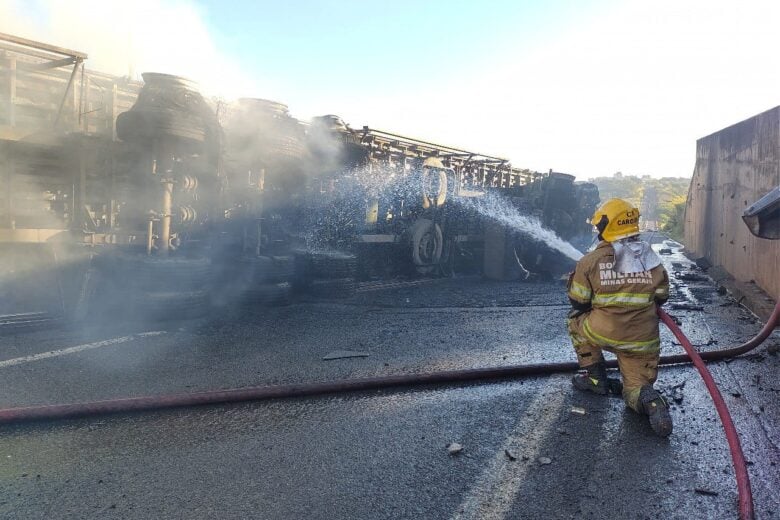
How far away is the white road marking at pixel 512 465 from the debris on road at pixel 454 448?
0.20 meters

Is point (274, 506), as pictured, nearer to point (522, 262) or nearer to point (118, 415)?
point (118, 415)

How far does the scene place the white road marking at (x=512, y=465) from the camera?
2.29 metres

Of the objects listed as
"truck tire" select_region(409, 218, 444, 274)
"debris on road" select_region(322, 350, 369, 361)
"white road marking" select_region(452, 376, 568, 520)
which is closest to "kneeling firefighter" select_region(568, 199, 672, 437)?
"white road marking" select_region(452, 376, 568, 520)

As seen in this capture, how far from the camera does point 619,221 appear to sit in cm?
347

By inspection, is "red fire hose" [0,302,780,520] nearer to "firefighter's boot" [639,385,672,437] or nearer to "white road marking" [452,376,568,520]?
"firefighter's boot" [639,385,672,437]

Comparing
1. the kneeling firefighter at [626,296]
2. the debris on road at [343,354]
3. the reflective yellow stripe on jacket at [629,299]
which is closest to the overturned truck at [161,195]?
the debris on road at [343,354]

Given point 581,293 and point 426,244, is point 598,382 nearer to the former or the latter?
point 581,293

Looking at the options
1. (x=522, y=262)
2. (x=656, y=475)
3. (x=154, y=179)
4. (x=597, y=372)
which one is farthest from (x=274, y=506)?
(x=522, y=262)

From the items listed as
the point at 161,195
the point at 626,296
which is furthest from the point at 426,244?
the point at 626,296

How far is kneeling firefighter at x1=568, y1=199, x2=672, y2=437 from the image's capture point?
10.9 ft

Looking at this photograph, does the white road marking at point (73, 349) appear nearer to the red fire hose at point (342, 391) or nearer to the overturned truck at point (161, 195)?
the overturned truck at point (161, 195)

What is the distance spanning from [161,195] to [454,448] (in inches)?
207

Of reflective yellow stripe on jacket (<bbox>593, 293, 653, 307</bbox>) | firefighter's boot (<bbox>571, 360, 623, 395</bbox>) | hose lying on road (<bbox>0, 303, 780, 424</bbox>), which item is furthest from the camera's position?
firefighter's boot (<bbox>571, 360, 623, 395</bbox>)

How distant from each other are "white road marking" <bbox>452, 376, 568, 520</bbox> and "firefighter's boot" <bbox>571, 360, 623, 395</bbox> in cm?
20
